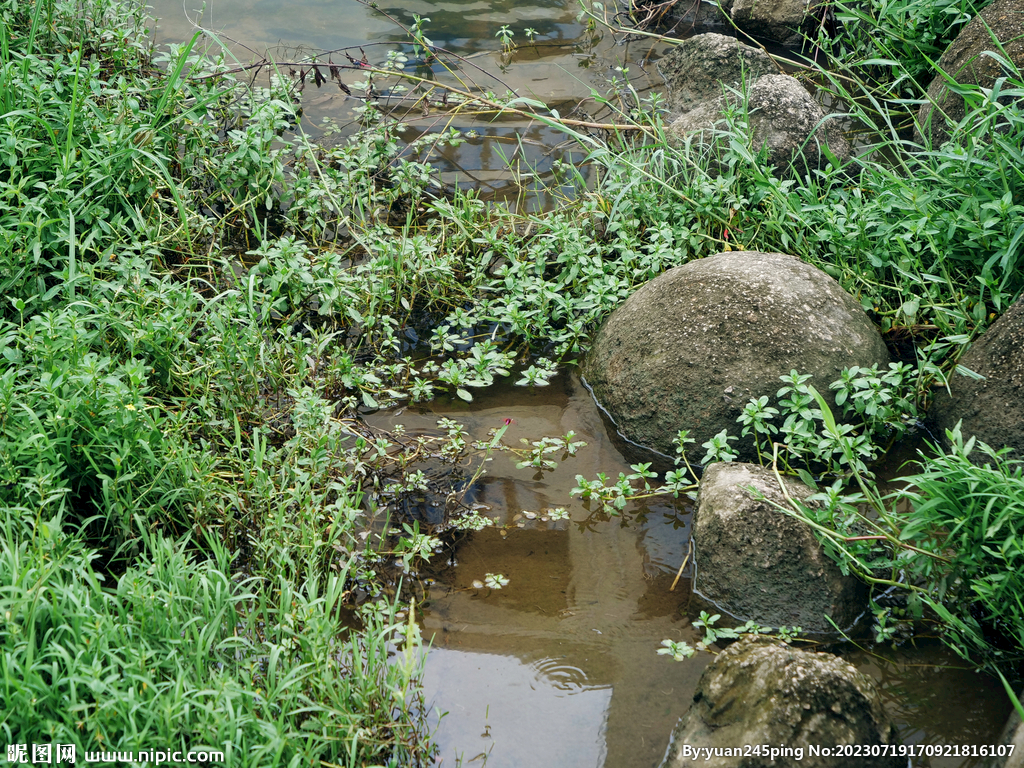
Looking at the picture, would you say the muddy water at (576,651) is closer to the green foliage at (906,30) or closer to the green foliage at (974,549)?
the green foliage at (974,549)

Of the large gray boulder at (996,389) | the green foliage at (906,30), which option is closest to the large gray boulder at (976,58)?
the green foliage at (906,30)

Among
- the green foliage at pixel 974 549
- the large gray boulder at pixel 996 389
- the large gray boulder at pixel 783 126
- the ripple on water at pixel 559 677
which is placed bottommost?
the ripple on water at pixel 559 677

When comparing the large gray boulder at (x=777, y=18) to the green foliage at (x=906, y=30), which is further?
the large gray boulder at (x=777, y=18)

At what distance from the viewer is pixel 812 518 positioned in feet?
10.1

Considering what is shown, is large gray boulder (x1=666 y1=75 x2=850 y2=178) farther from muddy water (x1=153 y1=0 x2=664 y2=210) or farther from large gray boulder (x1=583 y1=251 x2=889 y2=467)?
muddy water (x1=153 y1=0 x2=664 y2=210)

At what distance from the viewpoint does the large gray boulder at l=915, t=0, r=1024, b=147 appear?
4.59 metres

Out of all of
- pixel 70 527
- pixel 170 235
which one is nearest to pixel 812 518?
pixel 70 527

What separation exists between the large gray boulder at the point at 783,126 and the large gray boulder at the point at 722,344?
112 cm

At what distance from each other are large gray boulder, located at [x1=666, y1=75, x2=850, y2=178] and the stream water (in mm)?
1918

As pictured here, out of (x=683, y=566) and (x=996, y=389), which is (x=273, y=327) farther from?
(x=996, y=389)

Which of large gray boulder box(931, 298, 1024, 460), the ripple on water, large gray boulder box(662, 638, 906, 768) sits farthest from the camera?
large gray boulder box(931, 298, 1024, 460)

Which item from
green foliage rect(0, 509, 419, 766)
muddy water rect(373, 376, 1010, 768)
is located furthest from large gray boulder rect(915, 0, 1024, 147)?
green foliage rect(0, 509, 419, 766)

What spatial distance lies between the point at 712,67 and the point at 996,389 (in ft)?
10.4

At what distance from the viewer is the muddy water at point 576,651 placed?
2.79 meters
